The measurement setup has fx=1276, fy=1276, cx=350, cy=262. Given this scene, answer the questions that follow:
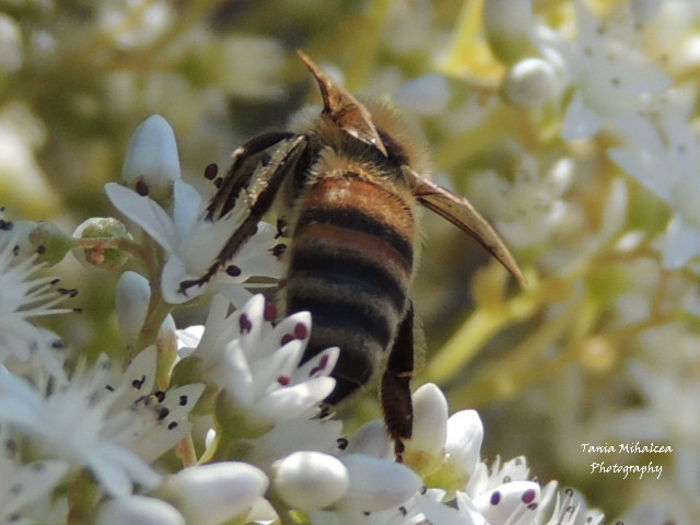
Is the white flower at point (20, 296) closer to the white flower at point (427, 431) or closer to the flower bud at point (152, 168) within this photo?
the flower bud at point (152, 168)

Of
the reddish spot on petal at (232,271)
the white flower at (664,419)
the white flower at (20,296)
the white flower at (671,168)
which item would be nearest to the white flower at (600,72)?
the white flower at (671,168)

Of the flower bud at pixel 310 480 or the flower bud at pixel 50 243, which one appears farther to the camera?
the flower bud at pixel 50 243

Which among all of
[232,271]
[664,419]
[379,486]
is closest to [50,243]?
[232,271]

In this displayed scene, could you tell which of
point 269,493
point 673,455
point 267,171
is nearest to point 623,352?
point 673,455

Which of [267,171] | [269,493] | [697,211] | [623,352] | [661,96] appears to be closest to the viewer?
[269,493]

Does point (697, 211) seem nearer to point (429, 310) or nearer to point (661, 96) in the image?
point (661, 96)

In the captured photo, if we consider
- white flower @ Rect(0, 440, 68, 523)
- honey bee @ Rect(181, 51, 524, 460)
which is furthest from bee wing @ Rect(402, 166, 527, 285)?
white flower @ Rect(0, 440, 68, 523)
